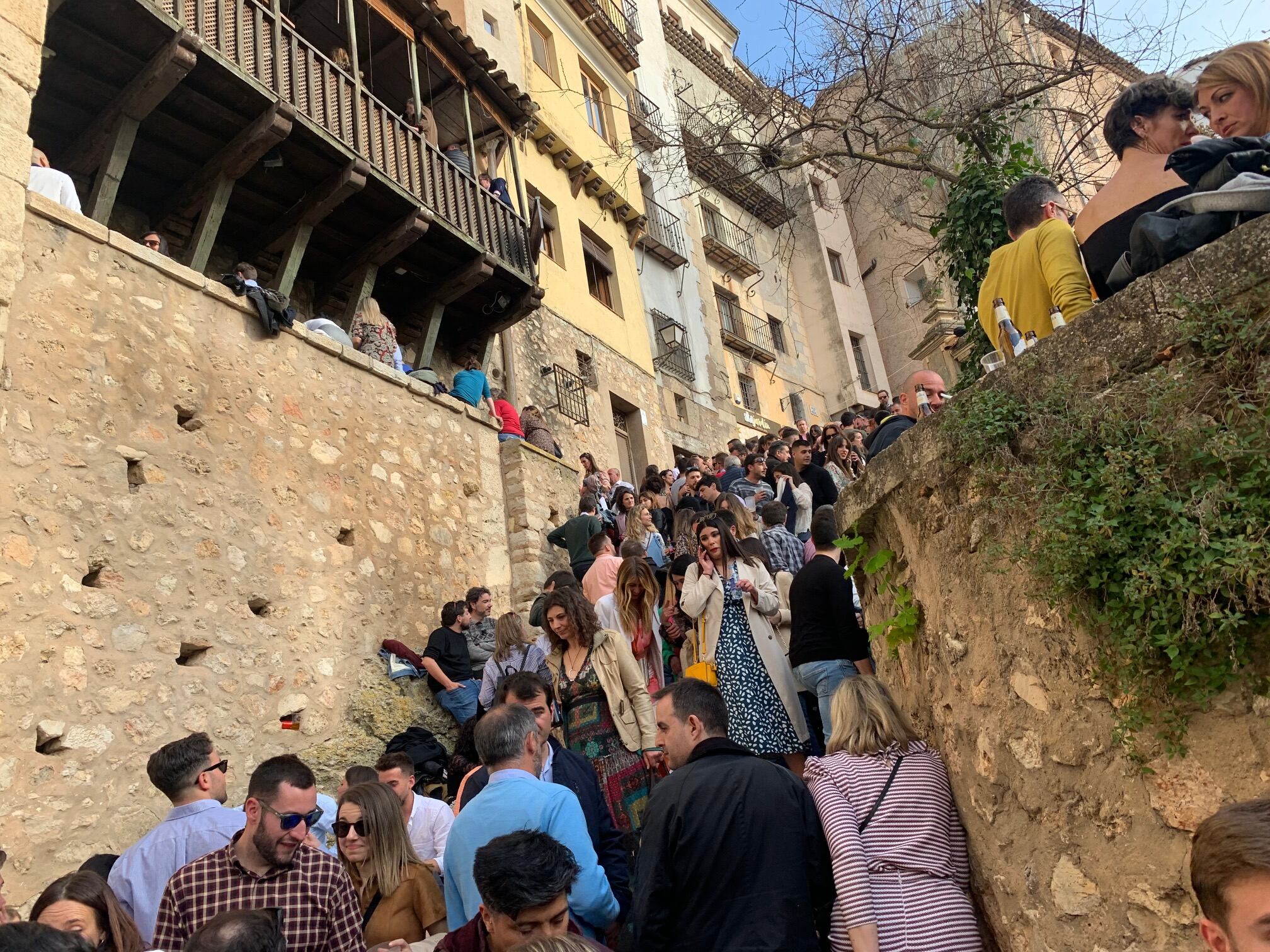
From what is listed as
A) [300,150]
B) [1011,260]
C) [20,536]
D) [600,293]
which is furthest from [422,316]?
[1011,260]

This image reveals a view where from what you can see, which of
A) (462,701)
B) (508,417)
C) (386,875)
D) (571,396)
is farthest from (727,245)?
(386,875)

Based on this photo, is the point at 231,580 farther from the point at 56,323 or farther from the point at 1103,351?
the point at 1103,351

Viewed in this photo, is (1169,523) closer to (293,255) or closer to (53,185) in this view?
(53,185)

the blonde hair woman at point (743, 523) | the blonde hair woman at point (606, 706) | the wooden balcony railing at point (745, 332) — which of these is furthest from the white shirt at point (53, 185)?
the wooden balcony railing at point (745, 332)

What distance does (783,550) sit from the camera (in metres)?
6.58

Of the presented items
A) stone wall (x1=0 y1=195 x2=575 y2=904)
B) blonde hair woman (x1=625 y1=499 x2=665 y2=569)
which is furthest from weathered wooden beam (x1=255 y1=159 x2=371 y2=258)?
blonde hair woman (x1=625 y1=499 x2=665 y2=569)

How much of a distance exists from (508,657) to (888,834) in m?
3.45

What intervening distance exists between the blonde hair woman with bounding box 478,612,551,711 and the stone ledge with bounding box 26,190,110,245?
390 centimetres

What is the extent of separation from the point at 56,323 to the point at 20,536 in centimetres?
148

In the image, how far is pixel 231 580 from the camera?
671 centimetres

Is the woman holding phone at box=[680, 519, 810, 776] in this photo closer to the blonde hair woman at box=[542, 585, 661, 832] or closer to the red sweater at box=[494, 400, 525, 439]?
the blonde hair woman at box=[542, 585, 661, 832]

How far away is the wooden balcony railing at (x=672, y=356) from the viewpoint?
19562 mm

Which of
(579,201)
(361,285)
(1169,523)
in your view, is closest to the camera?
(1169,523)

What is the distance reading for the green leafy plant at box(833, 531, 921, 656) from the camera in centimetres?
330
